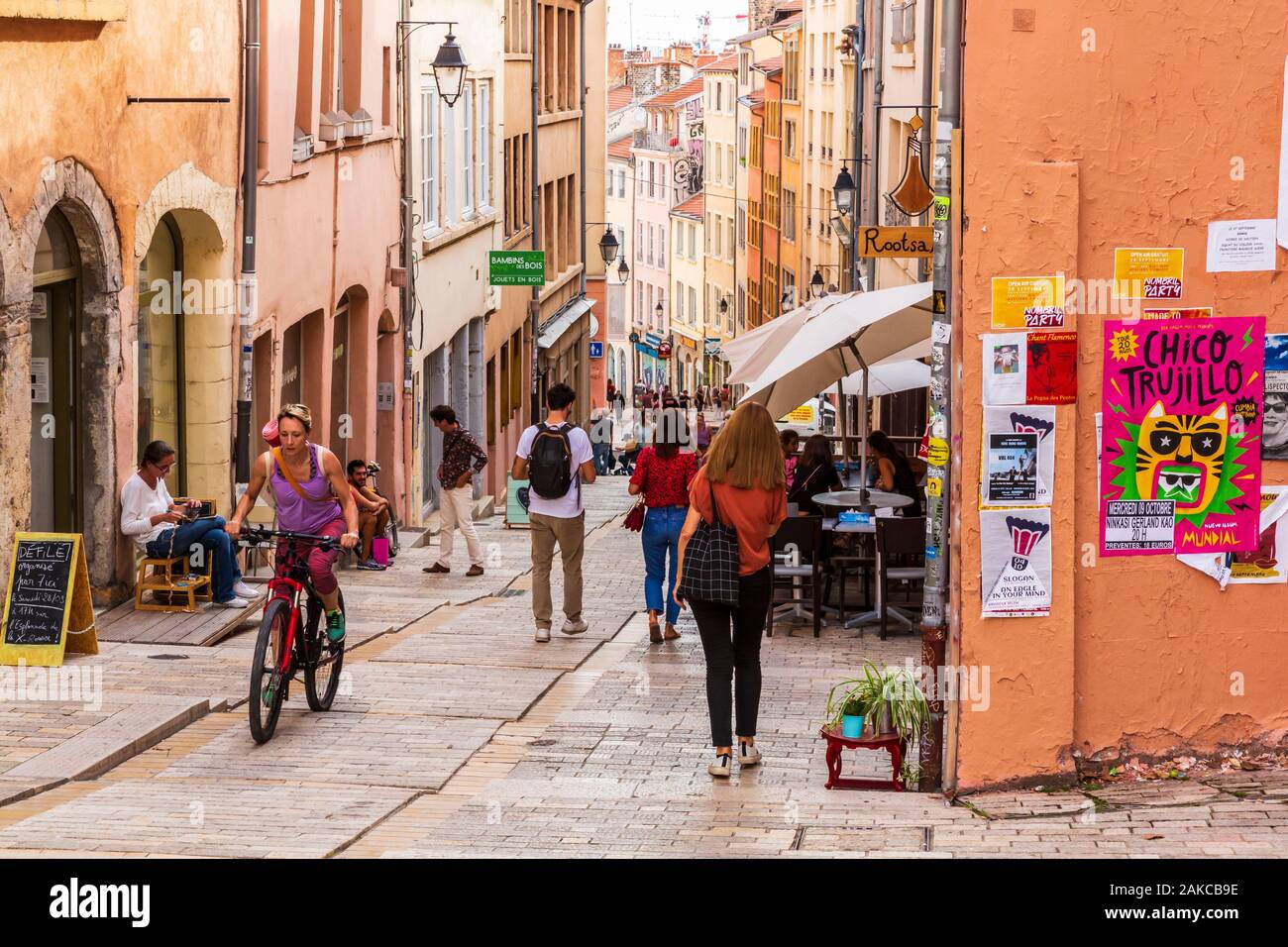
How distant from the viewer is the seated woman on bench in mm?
13445

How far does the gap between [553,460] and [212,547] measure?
251cm

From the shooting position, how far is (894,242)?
16.2m

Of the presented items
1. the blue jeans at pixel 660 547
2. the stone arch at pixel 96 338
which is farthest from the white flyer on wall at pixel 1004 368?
the stone arch at pixel 96 338

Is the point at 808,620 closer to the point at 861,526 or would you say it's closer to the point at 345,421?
the point at 861,526

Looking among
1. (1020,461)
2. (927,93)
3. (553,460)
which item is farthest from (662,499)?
(927,93)

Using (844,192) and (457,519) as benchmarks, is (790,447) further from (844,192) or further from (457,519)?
(844,192)

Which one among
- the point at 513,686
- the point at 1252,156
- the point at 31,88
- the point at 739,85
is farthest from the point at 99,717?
the point at 739,85

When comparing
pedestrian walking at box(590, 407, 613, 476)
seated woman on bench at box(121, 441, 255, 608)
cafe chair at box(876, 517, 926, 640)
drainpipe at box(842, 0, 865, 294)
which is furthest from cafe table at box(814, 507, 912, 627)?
pedestrian walking at box(590, 407, 613, 476)

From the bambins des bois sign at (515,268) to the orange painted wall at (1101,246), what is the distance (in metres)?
21.1

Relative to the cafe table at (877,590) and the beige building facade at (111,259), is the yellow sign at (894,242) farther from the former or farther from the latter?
the beige building facade at (111,259)

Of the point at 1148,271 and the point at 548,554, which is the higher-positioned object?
the point at 1148,271

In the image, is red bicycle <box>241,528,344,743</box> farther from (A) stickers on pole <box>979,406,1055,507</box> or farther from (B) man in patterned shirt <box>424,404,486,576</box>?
(B) man in patterned shirt <box>424,404,486,576</box>

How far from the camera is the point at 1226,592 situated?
8.36 metres

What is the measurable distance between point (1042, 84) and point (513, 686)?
200 inches
